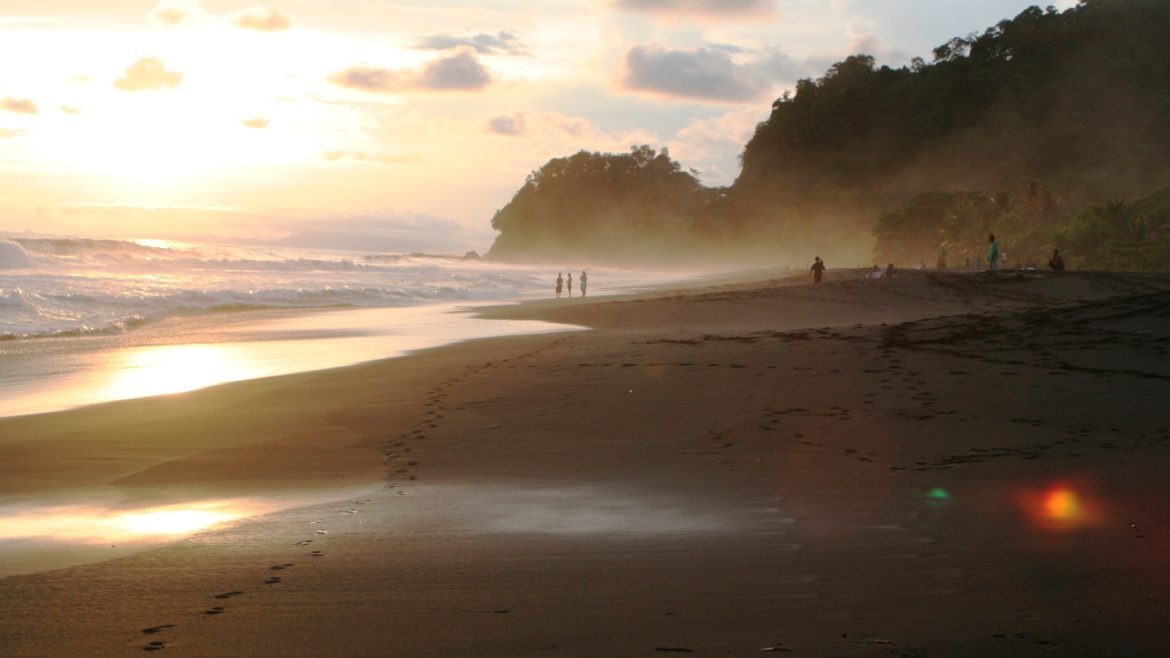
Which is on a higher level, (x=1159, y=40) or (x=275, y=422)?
(x=1159, y=40)

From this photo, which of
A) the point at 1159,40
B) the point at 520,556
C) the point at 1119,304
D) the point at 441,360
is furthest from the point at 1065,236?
the point at 1159,40

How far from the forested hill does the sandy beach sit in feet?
153

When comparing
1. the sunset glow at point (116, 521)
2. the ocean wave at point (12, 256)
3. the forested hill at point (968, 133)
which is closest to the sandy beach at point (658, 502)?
the sunset glow at point (116, 521)

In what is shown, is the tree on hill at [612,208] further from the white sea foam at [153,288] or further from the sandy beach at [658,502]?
the sandy beach at [658,502]

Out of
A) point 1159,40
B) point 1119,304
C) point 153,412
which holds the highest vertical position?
point 1159,40

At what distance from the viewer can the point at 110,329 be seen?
21906mm

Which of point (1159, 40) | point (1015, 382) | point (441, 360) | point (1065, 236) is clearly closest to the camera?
point (1015, 382)

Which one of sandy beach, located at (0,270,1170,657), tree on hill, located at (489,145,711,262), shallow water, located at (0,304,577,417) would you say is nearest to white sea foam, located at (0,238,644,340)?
shallow water, located at (0,304,577,417)

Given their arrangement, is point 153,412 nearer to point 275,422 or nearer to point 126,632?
point 275,422

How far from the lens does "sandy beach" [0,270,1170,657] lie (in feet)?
11.6

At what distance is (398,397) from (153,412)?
2537 mm

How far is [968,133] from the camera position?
89000 mm

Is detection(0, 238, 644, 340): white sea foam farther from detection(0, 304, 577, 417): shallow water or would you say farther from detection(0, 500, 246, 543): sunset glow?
detection(0, 500, 246, 543): sunset glow

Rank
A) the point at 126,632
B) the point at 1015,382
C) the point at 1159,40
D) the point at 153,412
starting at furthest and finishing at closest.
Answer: the point at 1159,40
the point at 153,412
the point at 1015,382
the point at 126,632
